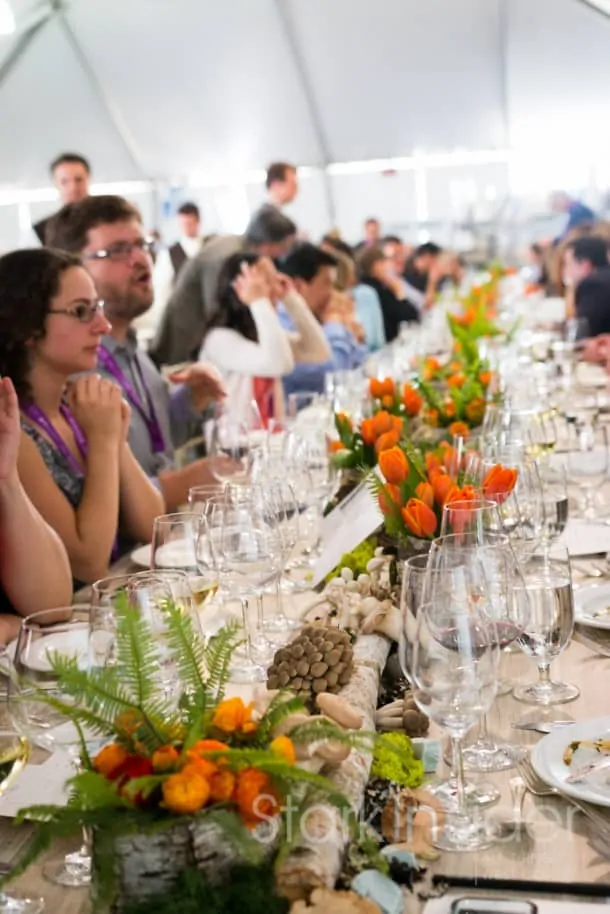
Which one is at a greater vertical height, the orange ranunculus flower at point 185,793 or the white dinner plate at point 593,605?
the orange ranunculus flower at point 185,793

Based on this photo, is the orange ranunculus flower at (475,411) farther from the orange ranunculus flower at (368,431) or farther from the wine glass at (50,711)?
the wine glass at (50,711)

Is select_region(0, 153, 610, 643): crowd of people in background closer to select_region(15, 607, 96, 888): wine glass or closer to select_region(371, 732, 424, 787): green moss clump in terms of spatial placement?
select_region(15, 607, 96, 888): wine glass

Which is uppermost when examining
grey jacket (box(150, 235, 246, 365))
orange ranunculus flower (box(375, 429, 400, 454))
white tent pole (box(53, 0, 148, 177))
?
white tent pole (box(53, 0, 148, 177))

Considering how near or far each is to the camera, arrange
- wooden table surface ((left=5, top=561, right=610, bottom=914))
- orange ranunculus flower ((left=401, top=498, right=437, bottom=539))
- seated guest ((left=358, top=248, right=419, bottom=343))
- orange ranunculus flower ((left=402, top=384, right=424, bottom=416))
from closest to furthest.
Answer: wooden table surface ((left=5, top=561, right=610, bottom=914))
orange ranunculus flower ((left=401, top=498, right=437, bottom=539))
orange ranunculus flower ((left=402, top=384, right=424, bottom=416))
seated guest ((left=358, top=248, right=419, bottom=343))

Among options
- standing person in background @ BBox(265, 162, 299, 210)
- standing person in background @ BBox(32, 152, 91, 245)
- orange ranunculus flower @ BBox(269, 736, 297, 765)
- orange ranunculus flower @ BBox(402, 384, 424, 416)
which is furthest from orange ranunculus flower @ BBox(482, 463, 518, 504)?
standing person in background @ BBox(265, 162, 299, 210)

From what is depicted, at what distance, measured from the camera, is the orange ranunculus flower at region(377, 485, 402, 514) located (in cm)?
162

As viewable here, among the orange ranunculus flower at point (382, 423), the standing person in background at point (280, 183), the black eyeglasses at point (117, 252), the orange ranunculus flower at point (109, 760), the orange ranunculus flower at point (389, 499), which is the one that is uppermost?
the standing person in background at point (280, 183)

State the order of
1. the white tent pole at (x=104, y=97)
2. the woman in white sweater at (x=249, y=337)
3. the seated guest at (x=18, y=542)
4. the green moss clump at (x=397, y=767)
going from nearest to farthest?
the green moss clump at (x=397, y=767)
the seated guest at (x=18, y=542)
the woman in white sweater at (x=249, y=337)
the white tent pole at (x=104, y=97)

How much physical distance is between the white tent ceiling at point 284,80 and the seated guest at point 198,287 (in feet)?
22.2

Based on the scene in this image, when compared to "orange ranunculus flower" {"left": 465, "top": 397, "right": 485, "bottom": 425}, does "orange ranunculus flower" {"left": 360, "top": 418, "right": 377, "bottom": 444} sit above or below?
above

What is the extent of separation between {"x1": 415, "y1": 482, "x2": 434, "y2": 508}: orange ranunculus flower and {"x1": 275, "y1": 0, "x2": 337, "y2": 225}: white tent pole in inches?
470

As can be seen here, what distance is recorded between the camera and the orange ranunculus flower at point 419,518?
1569 millimetres

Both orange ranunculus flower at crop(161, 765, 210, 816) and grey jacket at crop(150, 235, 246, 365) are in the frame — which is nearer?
orange ranunculus flower at crop(161, 765, 210, 816)

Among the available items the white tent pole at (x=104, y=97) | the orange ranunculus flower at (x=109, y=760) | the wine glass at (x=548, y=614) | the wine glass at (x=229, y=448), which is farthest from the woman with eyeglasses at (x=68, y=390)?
the white tent pole at (x=104, y=97)
